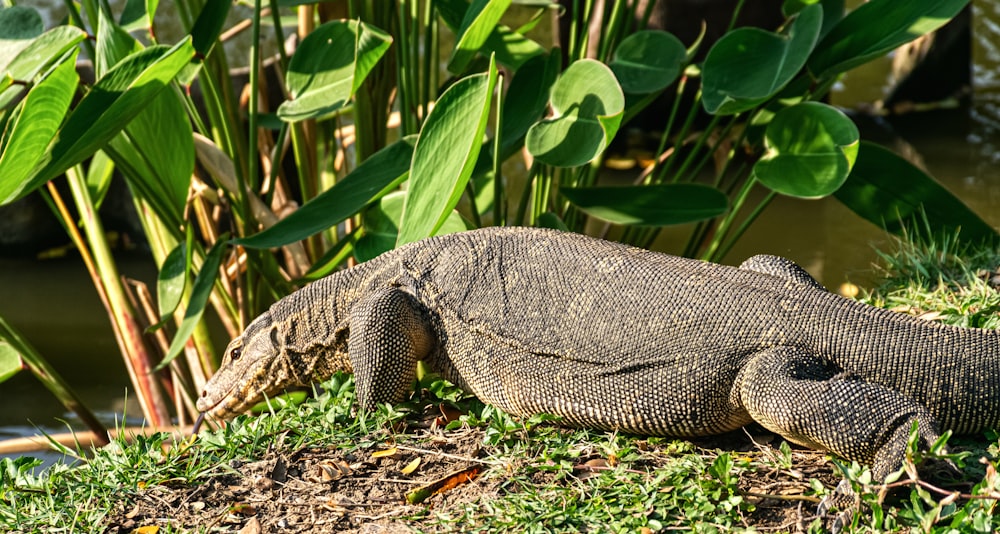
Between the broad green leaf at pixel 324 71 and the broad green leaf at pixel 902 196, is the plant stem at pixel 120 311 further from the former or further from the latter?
the broad green leaf at pixel 902 196

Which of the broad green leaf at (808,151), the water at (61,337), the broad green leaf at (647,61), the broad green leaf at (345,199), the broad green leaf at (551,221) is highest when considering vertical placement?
the broad green leaf at (647,61)

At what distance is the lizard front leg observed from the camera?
3.39m

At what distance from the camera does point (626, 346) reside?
3111mm

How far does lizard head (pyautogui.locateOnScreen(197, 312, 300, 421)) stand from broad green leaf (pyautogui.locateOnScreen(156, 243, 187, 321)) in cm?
46

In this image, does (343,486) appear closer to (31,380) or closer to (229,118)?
(229,118)

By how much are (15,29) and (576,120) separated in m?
2.15

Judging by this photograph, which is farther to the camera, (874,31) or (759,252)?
(759,252)

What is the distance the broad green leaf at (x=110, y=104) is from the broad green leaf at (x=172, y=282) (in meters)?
0.87

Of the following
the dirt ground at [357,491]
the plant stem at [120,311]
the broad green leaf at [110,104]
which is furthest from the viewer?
the plant stem at [120,311]

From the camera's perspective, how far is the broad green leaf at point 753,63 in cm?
387

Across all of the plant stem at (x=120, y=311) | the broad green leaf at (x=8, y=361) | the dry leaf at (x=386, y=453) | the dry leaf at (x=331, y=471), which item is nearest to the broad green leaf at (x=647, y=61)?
the dry leaf at (x=386, y=453)

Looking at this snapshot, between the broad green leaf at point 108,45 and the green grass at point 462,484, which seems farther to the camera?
the broad green leaf at point 108,45

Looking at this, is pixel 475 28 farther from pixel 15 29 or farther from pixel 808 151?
pixel 15 29

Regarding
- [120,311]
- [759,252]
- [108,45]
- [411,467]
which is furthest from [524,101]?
[759,252]
